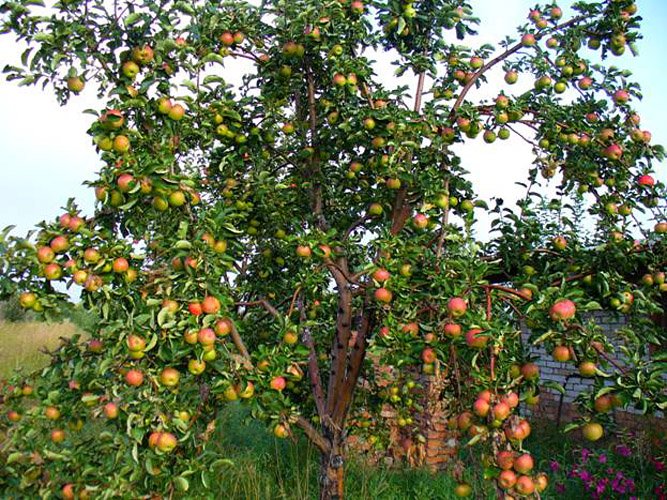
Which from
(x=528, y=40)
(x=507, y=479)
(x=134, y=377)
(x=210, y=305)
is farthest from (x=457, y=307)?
(x=528, y=40)

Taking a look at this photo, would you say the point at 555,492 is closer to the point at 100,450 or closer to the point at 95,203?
the point at 100,450

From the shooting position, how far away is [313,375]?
377cm

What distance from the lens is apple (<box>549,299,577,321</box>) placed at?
7.48 feet

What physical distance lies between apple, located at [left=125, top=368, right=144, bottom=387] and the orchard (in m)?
0.01

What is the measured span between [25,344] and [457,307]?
1356 cm

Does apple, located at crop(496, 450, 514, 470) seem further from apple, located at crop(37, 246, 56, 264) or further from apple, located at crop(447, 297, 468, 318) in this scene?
apple, located at crop(37, 246, 56, 264)

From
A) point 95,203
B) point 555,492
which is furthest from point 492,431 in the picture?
point 555,492

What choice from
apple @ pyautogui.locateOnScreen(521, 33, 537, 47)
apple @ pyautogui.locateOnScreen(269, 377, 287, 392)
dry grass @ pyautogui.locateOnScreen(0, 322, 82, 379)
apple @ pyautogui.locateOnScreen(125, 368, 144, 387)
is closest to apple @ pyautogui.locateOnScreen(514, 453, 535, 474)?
apple @ pyautogui.locateOnScreen(269, 377, 287, 392)

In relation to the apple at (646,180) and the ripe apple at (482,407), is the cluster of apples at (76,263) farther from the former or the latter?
the apple at (646,180)

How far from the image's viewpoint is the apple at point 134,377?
7.77ft

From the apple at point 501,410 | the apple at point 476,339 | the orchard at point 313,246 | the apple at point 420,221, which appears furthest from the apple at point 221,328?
the apple at point 420,221

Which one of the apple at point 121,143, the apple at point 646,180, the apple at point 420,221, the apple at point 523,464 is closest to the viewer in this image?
the apple at point 523,464

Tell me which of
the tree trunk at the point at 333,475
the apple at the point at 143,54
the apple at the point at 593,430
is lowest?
the tree trunk at the point at 333,475

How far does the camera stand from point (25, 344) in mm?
13570
